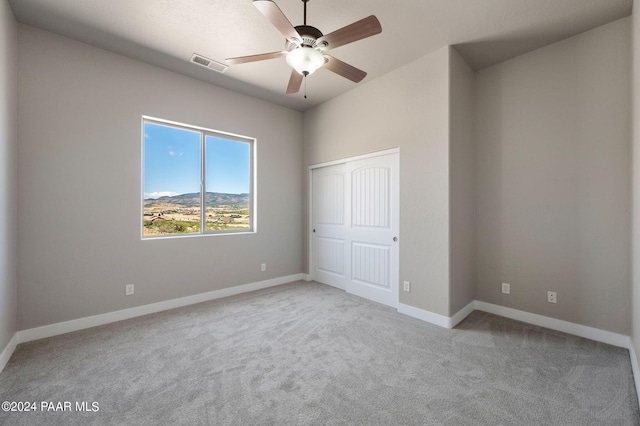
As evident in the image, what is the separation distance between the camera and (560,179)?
2.79 metres

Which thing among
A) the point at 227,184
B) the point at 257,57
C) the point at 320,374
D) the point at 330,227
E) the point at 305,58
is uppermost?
the point at 257,57

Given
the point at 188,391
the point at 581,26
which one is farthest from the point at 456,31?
the point at 188,391

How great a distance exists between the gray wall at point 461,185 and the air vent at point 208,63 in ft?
8.77

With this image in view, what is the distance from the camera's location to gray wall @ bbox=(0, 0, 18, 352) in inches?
85.3

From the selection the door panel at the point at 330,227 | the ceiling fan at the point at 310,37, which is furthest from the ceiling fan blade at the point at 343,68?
the door panel at the point at 330,227

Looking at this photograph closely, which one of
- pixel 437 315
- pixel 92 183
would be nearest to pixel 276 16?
pixel 92 183

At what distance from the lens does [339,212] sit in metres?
4.31

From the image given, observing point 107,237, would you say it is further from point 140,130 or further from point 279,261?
point 279,261

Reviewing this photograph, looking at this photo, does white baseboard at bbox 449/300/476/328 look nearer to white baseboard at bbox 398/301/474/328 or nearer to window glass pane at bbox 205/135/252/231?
white baseboard at bbox 398/301/474/328

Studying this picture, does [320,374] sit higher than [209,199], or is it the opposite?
[209,199]

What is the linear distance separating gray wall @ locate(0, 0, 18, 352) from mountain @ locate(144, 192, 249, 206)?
1189 millimetres

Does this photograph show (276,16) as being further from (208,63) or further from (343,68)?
(208,63)

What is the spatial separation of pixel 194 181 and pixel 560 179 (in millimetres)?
4429

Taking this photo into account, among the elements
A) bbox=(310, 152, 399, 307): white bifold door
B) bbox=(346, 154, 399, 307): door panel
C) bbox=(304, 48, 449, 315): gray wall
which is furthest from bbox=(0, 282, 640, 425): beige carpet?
bbox=(310, 152, 399, 307): white bifold door
